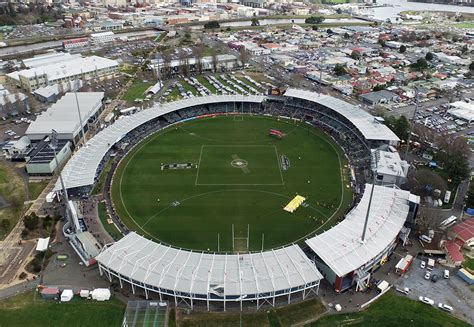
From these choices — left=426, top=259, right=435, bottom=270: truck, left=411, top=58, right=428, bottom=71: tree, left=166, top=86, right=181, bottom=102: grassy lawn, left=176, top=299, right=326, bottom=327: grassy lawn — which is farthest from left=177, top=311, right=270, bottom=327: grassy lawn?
left=411, top=58, right=428, bottom=71: tree

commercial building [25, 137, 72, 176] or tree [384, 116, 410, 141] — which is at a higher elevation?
tree [384, 116, 410, 141]

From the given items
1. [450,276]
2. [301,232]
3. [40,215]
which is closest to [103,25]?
[40,215]

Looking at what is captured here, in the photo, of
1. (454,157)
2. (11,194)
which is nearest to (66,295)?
(11,194)

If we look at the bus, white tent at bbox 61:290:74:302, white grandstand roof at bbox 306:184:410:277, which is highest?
white grandstand roof at bbox 306:184:410:277

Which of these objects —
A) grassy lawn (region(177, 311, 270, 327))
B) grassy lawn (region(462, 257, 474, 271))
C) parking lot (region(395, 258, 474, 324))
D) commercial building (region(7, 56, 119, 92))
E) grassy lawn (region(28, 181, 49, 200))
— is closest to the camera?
grassy lawn (region(177, 311, 270, 327))

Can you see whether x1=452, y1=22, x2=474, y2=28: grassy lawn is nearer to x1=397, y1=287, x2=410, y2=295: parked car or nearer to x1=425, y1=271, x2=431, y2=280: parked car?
x1=425, y1=271, x2=431, y2=280: parked car

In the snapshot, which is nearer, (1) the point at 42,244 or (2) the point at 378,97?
(1) the point at 42,244

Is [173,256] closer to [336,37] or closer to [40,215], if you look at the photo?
[40,215]

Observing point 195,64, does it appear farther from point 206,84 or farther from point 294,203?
point 294,203
